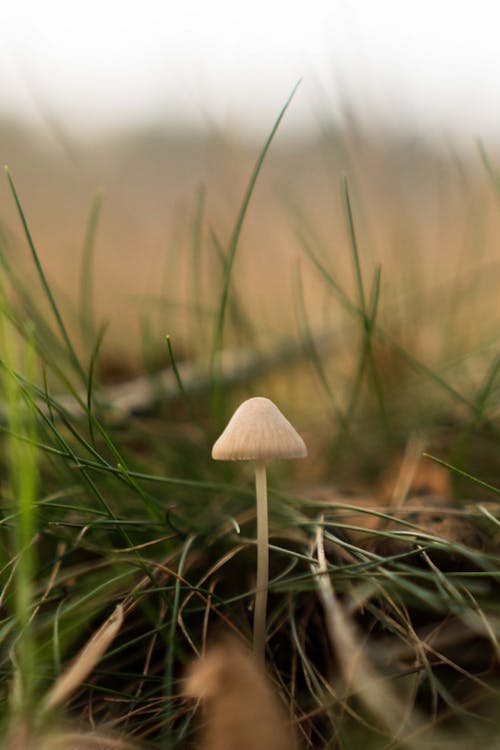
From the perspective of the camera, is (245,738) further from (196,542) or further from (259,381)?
(259,381)

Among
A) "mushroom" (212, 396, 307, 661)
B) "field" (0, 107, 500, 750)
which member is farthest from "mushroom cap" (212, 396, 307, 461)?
"field" (0, 107, 500, 750)

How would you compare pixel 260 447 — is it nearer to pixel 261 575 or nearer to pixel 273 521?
pixel 261 575

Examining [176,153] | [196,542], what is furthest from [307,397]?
[176,153]

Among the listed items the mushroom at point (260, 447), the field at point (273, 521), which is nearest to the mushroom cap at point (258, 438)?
the mushroom at point (260, 447)

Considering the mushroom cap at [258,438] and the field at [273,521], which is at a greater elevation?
the mushroom cap at [258,438]

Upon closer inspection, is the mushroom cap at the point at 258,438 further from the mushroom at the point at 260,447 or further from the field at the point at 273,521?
the field at the point at 273,521

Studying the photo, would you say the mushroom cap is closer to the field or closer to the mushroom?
the mushroom
